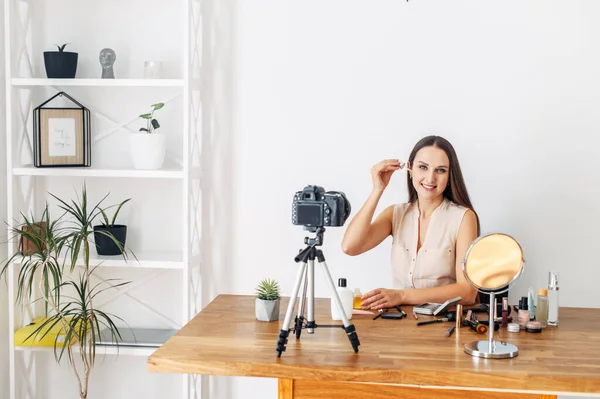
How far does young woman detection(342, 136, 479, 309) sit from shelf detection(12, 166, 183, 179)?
0.87m

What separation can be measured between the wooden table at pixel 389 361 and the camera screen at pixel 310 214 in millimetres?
358

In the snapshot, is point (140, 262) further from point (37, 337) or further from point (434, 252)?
point (434, 252)

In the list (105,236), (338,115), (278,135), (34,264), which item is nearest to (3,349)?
(34,264)

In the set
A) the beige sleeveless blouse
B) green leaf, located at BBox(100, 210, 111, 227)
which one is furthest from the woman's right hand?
green leaf, located at BBox(100, 210, 111, 227)

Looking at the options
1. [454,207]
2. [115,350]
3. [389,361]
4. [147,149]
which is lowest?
[115,350]

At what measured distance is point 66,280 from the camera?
3.89 meters

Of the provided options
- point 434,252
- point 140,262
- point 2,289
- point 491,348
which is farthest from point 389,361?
point 2,289

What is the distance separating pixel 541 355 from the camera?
2225mm

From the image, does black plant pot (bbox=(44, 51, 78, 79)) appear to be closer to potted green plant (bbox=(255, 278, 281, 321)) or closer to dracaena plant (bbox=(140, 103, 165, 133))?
dracaena plant (bbox=(140, 103, 165, 133))

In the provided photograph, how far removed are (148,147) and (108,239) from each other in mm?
479

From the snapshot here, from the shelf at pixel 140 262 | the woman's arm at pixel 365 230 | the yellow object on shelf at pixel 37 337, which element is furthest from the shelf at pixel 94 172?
the woman's arm at pixel 365 230

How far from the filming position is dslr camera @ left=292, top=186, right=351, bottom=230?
7.61ft

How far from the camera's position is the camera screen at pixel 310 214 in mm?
2324

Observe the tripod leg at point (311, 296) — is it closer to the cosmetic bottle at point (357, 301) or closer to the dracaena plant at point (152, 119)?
the cosmetic bottle at point (357, 301)
